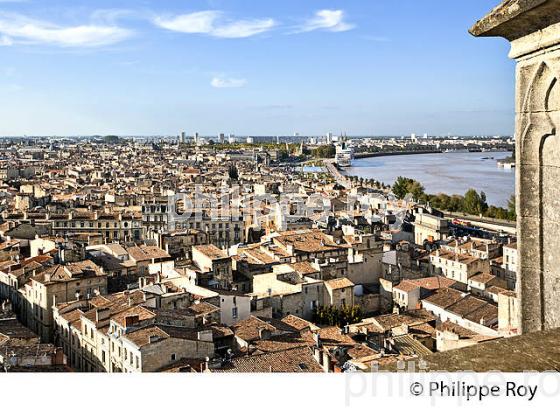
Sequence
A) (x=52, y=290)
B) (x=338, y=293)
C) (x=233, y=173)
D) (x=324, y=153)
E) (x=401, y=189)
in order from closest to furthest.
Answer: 1. (x=52, y=290)
2. (x=338, y=293)
3. (x=401, y=189)
4. (x=233, y=173)
5. (x=324, y=153)

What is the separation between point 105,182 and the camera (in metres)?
39.7

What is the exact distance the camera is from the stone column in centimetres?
178

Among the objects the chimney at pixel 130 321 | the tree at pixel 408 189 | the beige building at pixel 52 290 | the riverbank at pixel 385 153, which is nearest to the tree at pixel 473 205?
the tree at pixel 408 189

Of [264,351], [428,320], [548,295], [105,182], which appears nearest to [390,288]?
[428,320]

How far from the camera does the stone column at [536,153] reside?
178 cm


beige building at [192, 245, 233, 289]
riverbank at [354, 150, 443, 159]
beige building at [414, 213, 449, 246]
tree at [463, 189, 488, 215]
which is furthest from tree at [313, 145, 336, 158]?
beige building at [192, 245, 233, 289]

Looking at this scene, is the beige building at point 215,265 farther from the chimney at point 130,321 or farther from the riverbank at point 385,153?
the riverbank at point 385,153

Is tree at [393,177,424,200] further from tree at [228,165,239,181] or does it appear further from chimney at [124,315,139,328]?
chimney at [124,315,139,328]

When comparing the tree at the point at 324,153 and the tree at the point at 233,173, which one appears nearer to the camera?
the tree at the point at 233,173

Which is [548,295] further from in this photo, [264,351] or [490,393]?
[264,351]

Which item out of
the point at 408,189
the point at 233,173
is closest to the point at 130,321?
the point at 408,189

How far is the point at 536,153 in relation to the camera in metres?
1.90

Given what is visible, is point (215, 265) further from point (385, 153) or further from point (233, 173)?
point (385, 153)

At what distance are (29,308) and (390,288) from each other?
6515 millimetres
